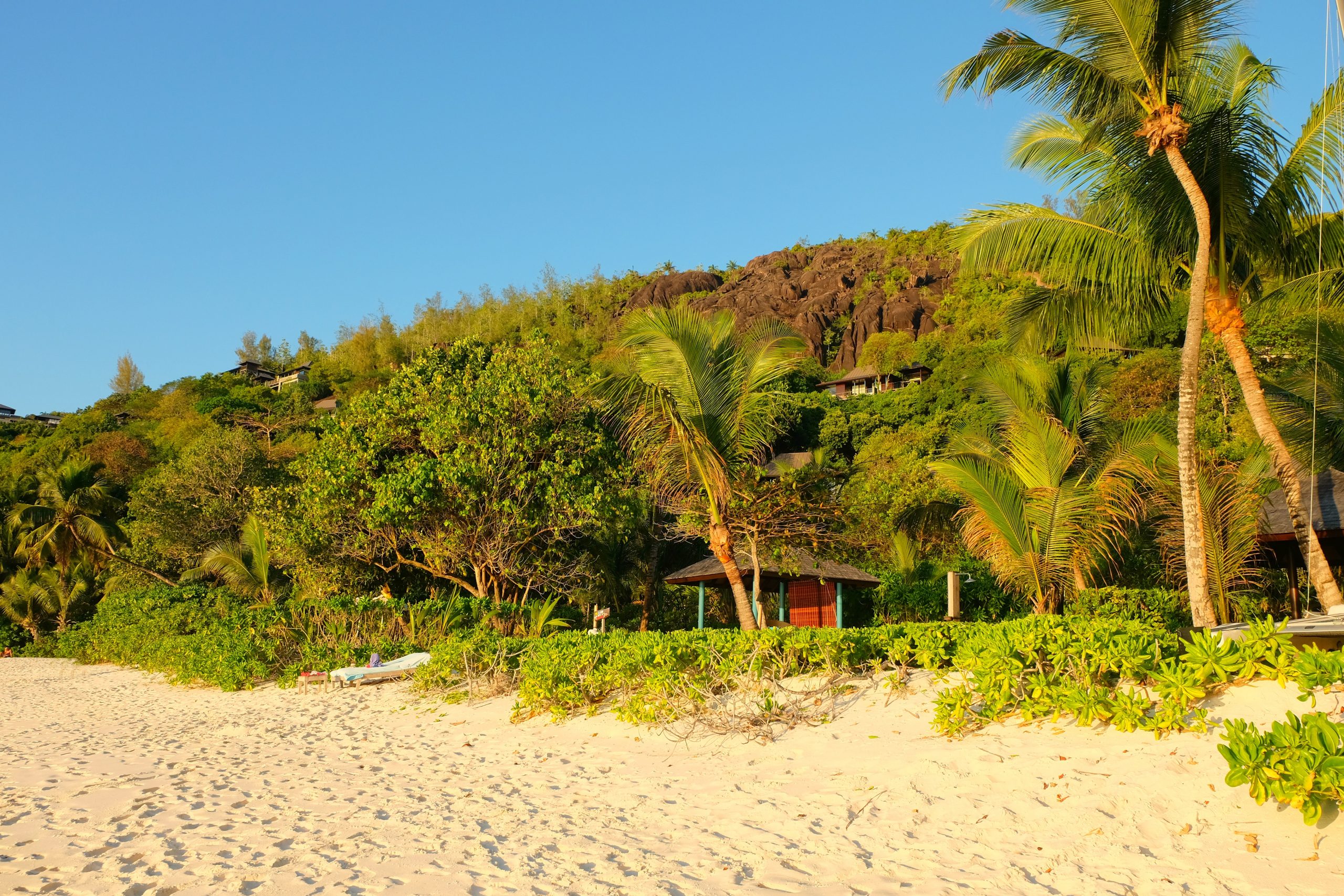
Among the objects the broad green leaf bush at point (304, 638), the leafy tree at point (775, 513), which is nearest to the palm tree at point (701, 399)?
the leafy tree at point (775, 513)

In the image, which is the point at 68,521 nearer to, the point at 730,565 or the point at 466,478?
the point at 466,478

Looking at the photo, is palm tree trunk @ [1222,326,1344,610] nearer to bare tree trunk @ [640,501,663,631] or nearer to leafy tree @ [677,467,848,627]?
leafy tree @ [677,467,848,627]

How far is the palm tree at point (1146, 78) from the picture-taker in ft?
28.4

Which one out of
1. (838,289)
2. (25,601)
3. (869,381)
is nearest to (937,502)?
(25,601)

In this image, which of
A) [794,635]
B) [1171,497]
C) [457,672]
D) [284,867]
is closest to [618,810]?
[284,867]

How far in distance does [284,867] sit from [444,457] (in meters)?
11.1

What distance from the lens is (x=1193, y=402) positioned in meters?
8.85

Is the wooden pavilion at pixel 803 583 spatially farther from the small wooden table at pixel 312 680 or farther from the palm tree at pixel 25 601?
the palm tree at pixel 25 601

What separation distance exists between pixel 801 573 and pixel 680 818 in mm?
11183

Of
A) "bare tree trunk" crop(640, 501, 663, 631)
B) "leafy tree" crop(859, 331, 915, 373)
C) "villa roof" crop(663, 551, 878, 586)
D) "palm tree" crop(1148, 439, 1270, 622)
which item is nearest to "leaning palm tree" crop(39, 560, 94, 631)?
"bare tree trunk" crop(640, 501, 663, 631)

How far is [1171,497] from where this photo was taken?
11.9m

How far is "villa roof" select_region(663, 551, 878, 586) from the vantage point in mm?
16797

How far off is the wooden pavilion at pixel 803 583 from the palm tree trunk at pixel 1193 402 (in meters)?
6.44

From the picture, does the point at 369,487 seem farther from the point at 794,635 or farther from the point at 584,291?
the point at 584,291
